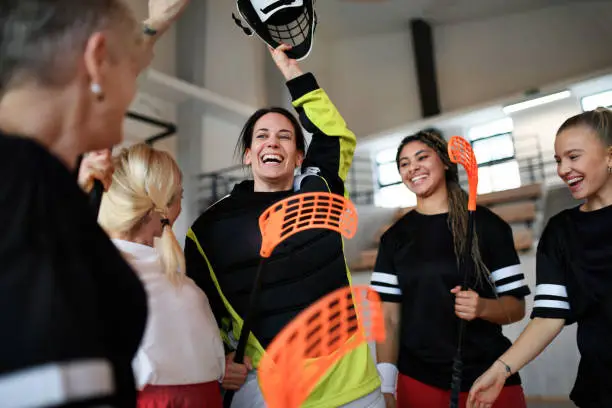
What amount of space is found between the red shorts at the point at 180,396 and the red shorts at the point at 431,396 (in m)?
0.45

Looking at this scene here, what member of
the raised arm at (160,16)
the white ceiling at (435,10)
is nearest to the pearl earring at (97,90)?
the raised arm at (160,16)

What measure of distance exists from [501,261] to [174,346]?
676 millimetres

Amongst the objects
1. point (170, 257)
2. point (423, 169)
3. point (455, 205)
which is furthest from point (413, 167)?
point (170, 257)

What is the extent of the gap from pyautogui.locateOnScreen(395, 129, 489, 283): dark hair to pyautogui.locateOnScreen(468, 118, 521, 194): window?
5.03 m

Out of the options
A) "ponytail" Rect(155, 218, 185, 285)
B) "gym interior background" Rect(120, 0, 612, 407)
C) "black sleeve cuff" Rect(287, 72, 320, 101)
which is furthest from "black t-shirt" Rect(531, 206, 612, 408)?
"gym interior background" Rect(120, 0, 612, 407)

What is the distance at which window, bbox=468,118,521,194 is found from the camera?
593 centimetres

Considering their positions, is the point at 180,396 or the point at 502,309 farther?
the point at 502,309

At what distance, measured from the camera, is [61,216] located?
32cm

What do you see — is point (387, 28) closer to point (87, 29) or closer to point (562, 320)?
point (562, 320)

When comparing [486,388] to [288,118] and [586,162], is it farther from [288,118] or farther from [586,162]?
[288,118]

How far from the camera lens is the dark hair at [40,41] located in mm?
362

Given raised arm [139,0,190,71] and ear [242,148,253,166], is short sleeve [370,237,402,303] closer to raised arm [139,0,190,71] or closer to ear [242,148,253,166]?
ear [242,148,253,166]

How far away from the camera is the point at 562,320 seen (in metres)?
0.93

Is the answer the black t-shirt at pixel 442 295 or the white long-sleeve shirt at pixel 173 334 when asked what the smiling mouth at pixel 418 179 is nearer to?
the black t-shirt at pixel 442 295
